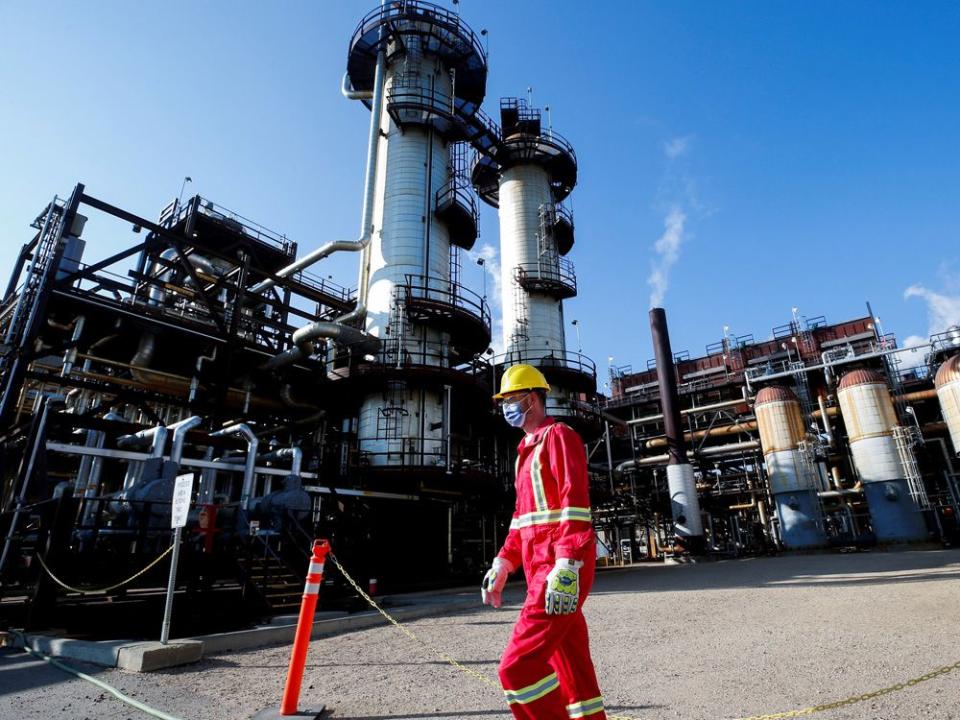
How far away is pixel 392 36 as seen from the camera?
2781 cm

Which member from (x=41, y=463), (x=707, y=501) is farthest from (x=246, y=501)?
(x=707, y=501)

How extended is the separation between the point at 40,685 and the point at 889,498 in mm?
33360

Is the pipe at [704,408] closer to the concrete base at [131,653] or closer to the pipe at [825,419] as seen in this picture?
the pipe at [825,419]

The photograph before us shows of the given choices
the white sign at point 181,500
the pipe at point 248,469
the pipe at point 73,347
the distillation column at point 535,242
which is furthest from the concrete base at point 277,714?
the distillation column at point 535,242

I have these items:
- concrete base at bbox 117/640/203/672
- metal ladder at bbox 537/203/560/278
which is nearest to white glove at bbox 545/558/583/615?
concrete base at bbox 117/640/203/672

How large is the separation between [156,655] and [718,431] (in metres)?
36.0

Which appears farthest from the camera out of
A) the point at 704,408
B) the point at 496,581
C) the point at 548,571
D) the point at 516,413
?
the point at 704,408

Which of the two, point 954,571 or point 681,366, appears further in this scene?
point 681,366

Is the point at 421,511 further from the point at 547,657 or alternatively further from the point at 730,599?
the point at 547,657

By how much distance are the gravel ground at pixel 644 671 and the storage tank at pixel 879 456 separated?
2213cm

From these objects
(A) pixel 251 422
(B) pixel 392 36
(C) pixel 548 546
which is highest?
(B) pixel 392 36

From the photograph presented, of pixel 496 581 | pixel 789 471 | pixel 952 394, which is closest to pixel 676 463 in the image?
pixel 789 471

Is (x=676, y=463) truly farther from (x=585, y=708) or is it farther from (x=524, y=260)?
(x=585, y=708)

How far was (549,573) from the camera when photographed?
2.91 metres
